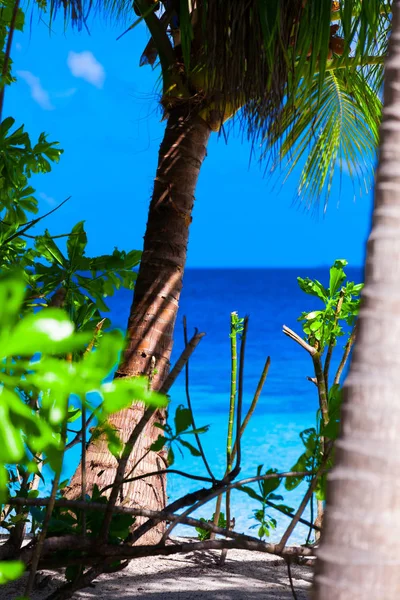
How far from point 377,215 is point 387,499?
24 centimetres

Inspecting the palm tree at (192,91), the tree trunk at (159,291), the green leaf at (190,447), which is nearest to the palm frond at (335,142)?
the palm tree at (192,91)

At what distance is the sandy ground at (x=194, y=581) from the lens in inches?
77.1

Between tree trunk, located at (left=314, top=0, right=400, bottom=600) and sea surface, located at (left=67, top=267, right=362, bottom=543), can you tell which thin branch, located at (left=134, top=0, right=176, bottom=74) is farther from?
tree trunk, located at (left=314, top=0, right=400, bottom=600)

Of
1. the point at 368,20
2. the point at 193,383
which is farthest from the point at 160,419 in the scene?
the point at 193,383

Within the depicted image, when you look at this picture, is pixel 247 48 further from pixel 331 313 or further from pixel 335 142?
pixel 335 142

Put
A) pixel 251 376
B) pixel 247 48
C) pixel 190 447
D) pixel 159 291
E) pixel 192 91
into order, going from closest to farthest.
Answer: pixel 190 447
pixel 247 48
pixel 159 291
pixel 192 91
pixel 251 376

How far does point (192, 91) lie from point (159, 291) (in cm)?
82

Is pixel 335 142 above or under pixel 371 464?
above

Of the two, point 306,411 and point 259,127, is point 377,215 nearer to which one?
point 259,127

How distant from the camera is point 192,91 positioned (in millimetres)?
2775

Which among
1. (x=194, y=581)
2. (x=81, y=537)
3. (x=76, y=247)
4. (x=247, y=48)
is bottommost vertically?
(x=194, y=581)

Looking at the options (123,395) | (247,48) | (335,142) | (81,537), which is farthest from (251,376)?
(123,395)

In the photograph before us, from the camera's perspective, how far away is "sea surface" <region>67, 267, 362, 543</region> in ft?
35.3

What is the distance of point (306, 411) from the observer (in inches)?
567
